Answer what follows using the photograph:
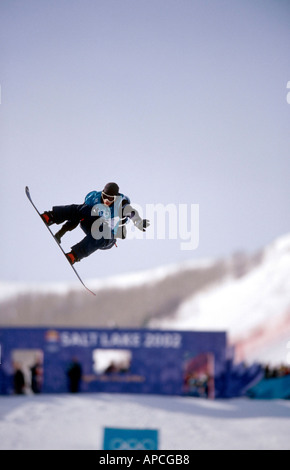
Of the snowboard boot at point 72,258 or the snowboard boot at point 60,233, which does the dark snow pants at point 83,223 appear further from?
the snowboard boot at point 60,233

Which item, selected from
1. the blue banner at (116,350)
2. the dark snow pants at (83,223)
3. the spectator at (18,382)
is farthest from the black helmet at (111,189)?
the spectator at (18,382)

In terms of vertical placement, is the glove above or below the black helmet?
below

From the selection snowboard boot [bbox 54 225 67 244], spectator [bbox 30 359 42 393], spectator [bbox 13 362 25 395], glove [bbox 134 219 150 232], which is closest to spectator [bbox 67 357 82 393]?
spectator [bbox 30 359 42 393]

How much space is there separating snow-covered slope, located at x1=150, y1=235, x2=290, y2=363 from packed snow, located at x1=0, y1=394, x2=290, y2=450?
10.2 meters

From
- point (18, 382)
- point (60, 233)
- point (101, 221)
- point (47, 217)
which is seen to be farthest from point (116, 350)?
point (101, 221)

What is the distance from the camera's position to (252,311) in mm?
30625

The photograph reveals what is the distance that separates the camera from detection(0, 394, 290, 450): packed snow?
→ 930 cm

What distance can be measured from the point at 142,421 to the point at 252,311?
20.8m

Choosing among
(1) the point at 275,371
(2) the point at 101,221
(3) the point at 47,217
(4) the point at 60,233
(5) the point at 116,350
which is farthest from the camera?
(1) the point at 275,371

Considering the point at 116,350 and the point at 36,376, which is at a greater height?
the point at 116,350

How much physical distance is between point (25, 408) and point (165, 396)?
4.51 metres

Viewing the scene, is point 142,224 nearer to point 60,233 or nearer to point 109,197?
point 109,197

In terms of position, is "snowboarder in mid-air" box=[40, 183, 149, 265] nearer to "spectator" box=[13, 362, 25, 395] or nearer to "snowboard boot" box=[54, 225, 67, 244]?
"snowboard boot" box=[54, 225, 67, 244]
